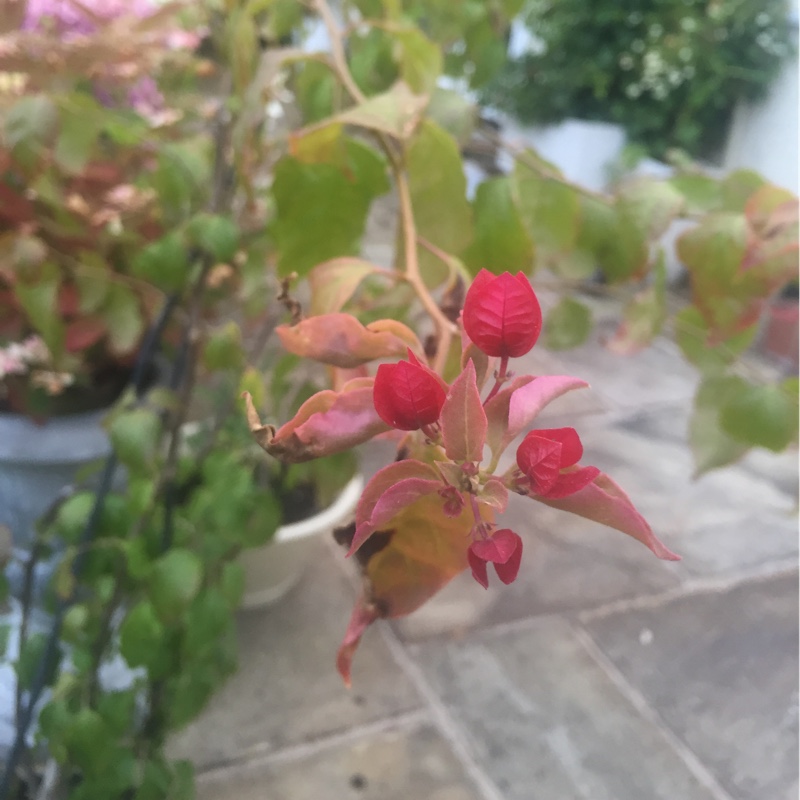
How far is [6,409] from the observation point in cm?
68

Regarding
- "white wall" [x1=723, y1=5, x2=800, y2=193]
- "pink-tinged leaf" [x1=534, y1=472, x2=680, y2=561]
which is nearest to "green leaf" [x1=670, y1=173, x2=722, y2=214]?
"pink-tinged leaf" [x1=534, y1=472, x2=680, y2=561]

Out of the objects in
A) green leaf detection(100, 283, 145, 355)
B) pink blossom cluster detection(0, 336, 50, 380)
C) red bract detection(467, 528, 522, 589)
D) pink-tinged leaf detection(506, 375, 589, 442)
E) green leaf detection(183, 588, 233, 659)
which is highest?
pink-tinged leaf detection(506, 375, 589, 442)

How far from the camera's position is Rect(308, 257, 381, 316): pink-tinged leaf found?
0.89 ft

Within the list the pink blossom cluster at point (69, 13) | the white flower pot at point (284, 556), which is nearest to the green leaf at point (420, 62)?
the pink blossom cluster at point (69, 13)

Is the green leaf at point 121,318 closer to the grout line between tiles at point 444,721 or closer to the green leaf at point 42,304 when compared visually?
the green leaf at point 42,304

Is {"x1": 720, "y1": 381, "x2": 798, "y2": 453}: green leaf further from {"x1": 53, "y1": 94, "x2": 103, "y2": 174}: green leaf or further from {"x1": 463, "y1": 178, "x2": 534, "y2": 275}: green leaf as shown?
{"x1": 53, "y1": 94, "x2": 103, "y2": 174}: green leaf

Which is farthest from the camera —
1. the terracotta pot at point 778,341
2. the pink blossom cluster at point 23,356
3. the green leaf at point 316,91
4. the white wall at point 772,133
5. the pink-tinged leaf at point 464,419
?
the white wall at point 772,133

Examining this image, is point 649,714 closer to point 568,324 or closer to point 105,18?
point 568,324

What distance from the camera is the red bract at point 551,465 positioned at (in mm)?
152

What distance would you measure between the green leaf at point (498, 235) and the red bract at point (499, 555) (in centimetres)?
26

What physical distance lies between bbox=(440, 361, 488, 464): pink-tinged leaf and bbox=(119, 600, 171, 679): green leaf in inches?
12.0

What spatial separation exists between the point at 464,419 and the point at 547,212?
0.31 metres

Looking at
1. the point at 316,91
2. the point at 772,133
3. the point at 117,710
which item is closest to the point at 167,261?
the point at 316,91

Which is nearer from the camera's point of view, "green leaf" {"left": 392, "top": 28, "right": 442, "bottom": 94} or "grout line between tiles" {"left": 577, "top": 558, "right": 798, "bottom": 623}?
"green leaf" {"left": 392, "top": 28, "right": 442, "bottom": 94}
